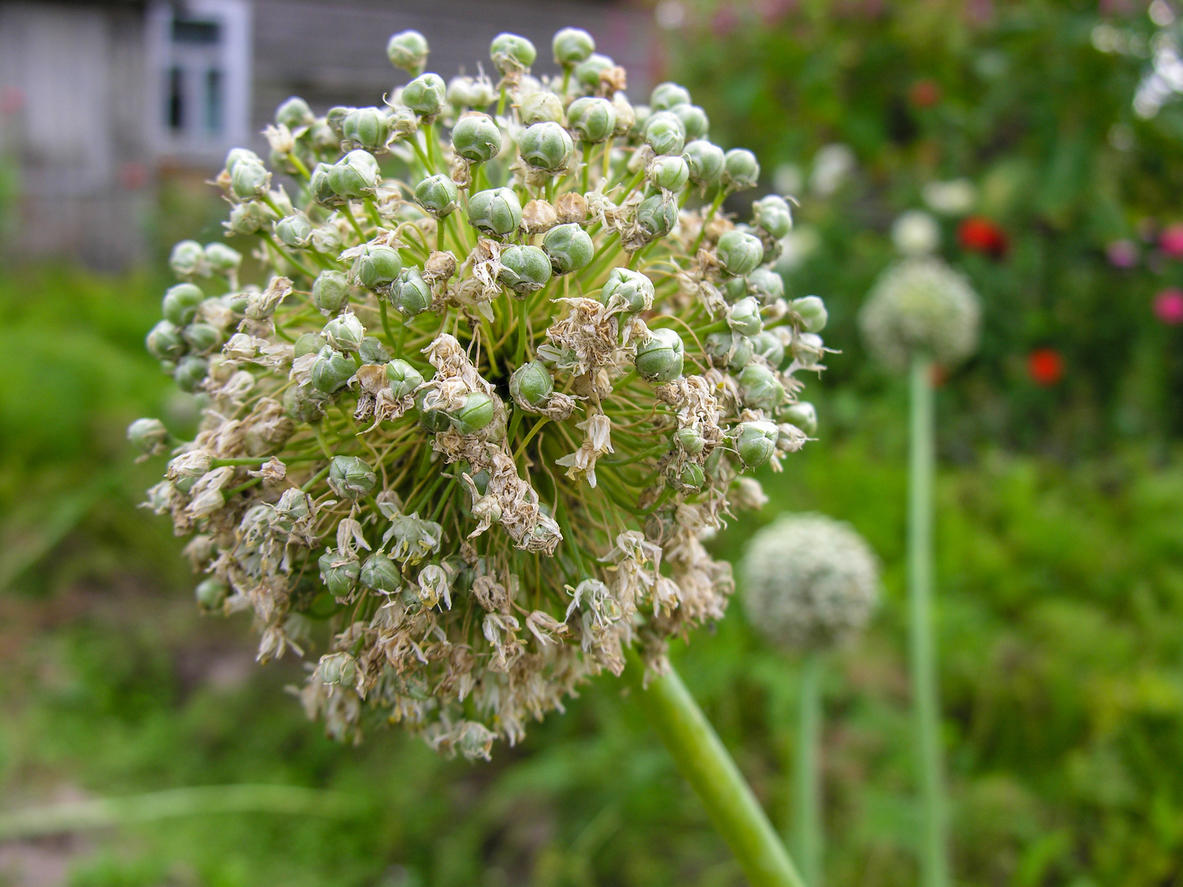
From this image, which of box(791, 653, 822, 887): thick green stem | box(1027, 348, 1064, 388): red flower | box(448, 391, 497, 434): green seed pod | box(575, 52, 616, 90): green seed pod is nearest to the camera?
box(448, 391, 497, 434): green seed pod

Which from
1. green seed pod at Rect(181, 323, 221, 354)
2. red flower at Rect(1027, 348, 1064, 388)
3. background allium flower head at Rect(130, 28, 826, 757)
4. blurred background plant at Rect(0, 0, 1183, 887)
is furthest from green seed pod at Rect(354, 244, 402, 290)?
red flower at Rect(1027, 348, 1064, 388)

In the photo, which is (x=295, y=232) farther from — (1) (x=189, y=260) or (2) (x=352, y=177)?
(1) (x=189, y=260)

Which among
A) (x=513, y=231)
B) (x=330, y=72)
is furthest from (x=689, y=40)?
(x=513, y=231)

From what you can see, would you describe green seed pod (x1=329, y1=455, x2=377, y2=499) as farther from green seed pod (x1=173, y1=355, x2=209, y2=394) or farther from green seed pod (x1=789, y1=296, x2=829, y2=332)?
green seed pod (x1=789, y1=296, x2=829, y2=332)

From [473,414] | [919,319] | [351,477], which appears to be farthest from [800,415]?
[919,319]

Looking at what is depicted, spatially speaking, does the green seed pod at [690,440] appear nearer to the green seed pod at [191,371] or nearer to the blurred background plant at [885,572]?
the green seed pod at [191,371]

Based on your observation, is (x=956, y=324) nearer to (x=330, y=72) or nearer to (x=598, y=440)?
(x=598, y=440)
